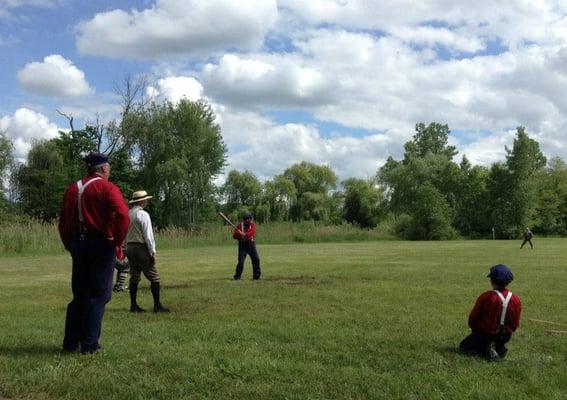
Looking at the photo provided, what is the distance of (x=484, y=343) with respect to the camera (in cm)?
664

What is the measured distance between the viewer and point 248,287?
13172 mm

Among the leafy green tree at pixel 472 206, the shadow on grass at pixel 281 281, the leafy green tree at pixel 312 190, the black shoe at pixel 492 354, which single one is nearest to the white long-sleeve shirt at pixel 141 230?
the shadow on grass at pixel 281 281

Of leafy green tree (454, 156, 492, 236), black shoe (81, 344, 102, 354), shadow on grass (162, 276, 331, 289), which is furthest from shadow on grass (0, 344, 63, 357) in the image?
leafy green tree (454, 156, 492, 236)

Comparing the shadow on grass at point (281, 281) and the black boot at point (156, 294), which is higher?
the black boot at point (156, 294)

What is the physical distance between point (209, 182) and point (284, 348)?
57.4 meters

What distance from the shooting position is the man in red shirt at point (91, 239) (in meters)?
6.30

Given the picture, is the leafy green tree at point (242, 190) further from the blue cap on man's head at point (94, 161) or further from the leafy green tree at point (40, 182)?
the blue cap on man's head at point (94, 161)

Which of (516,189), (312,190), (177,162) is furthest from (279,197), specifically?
(516,189)


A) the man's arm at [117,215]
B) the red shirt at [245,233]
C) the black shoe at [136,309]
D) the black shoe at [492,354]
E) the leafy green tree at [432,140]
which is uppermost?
the leafy green tree at [432,140]

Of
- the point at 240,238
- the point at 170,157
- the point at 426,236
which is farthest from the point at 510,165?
the point at 240,238

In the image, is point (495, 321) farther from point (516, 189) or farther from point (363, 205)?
point (363, 205)

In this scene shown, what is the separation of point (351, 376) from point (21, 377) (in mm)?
3131

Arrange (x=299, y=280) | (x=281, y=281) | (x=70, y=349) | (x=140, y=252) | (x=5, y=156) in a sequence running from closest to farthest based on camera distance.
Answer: (x=70, y=349), (x=140, y=252), (x=281, y=281), (x=299, y=280), (x=5, y=156)

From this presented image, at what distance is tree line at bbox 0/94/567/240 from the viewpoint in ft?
192
